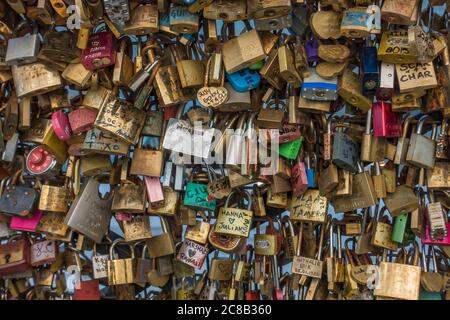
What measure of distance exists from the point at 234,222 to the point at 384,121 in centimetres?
60

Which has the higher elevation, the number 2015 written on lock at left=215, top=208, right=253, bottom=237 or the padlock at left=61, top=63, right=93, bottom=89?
the padlock at left=61, top=63, right=93, bottom=89

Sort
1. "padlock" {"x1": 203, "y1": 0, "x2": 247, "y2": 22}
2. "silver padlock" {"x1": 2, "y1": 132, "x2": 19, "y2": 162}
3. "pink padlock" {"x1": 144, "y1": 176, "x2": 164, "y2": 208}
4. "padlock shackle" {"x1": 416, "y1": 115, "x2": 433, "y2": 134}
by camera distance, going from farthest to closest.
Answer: "silver padlock" {"x1": 2, "y1": 132, "x2": 19, "y2": 162}
"pink padlock" {"x1": 144, "y1": 176, "x2": 164, "y2": 208}
"padlock shackle" {"x1": 416, "y1": 115, "x2": 433, "y2": 134}
"padlock" {"x1": 203, "y1": 0, "x2": 247, "y2": 22}

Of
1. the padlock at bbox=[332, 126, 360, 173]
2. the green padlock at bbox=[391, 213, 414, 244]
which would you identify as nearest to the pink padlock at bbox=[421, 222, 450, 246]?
the green padlock at bbox=[391, 213, 414, 244]

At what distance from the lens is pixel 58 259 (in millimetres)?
2572

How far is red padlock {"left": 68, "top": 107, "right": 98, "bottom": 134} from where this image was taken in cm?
230

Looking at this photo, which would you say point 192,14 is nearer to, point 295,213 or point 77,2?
point 77,2

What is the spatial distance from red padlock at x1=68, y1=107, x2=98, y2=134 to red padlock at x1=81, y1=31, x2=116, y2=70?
6.3 inches

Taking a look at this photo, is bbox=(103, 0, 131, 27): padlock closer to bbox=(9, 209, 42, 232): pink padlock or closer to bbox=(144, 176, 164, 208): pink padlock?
bbox=(144, 176, 164, 208): pink padlock

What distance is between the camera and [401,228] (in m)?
2.26

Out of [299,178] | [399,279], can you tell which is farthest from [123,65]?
[399,279]

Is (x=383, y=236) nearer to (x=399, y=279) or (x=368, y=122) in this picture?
(x=399, y=279)

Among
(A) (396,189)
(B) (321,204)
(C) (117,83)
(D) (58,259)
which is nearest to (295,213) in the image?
(B) (321,204)

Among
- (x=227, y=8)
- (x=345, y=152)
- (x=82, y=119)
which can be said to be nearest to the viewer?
(x=227, y=8)

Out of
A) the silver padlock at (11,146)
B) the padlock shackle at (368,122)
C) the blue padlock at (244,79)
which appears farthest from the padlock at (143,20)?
the padlock shackle at (368,122)
